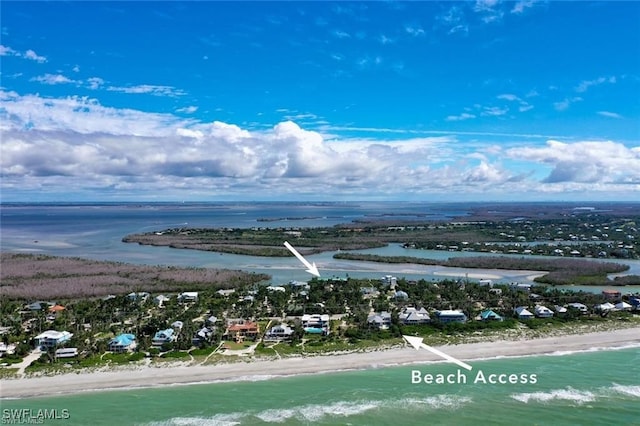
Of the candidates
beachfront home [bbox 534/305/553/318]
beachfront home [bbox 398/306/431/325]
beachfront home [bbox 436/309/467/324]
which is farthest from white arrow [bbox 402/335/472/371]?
beachfront home [bbox 534/305/553/318]

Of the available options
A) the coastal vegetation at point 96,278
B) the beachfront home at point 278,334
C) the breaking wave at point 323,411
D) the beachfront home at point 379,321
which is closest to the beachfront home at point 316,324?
the beachfront home at point 278,334

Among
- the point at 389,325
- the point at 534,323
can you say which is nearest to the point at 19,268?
the point at 389,325

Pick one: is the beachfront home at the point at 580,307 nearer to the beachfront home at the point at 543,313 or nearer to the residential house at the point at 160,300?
the beachfront home at the point at 543,313

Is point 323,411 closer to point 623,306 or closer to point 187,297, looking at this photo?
point 187,297

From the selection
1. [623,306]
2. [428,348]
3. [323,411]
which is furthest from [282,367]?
[623,306]

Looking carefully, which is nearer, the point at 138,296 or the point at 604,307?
the point at 604,307
